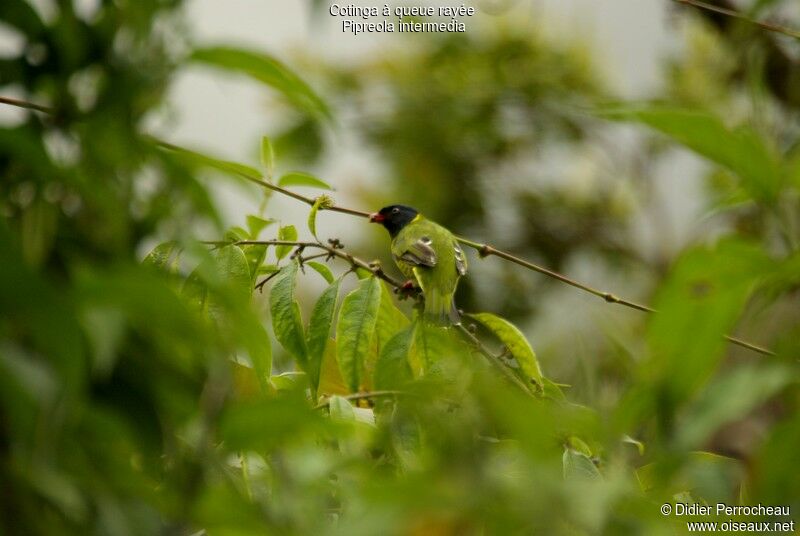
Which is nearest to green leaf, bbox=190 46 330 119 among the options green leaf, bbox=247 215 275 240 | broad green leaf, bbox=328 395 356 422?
broad green leaf, bbox=328 395 356 422

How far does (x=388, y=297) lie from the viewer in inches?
48.7

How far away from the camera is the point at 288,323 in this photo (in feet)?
3.52

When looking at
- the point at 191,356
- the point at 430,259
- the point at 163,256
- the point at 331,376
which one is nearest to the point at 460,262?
the point at 430,259

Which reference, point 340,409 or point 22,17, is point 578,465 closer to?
point 340,409

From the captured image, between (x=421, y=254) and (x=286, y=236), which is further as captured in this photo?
(x=421, y=254)

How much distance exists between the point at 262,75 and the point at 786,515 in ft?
1.13

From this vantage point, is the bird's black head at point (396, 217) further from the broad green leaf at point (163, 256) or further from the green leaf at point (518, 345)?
the broad green leaf at point (163, 256)

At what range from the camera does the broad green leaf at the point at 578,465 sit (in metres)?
0.97

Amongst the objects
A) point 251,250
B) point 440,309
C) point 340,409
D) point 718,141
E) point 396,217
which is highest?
point 718,141

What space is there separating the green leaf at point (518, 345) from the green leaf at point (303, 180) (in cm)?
25

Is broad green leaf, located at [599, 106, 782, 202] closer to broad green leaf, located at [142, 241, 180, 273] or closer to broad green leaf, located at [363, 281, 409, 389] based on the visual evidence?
broad green leaf, located at [142, 241, 180, 273]

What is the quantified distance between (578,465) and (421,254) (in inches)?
50.1

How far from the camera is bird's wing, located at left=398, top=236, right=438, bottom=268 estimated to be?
2.20 m

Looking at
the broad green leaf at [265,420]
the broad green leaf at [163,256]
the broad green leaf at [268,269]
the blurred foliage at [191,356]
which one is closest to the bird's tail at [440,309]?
the broad green leaf at [268,269]
